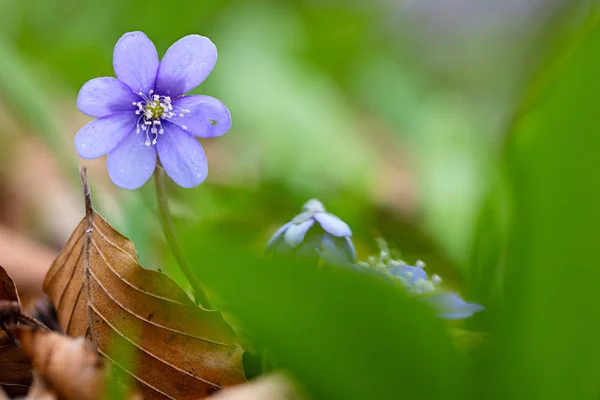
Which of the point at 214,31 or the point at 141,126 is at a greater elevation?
the point at 214,31

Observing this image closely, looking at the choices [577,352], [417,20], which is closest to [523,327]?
[577,352]

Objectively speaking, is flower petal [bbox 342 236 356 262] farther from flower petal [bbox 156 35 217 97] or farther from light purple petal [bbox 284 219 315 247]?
flower petal [bbox 156 35 217 97]

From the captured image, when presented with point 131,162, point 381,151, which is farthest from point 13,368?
point 381,151

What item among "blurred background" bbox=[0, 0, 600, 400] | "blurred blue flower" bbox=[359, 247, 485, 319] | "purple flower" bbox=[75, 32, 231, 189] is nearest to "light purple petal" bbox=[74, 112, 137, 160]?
"purple flower" bbox=[75, 32, 231, 189]

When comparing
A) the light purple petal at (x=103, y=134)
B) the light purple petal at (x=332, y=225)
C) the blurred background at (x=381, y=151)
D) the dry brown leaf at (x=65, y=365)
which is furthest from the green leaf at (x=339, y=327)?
the light purple petal at (x=103, y=134)

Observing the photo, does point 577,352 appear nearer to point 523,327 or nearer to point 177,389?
point 523,327

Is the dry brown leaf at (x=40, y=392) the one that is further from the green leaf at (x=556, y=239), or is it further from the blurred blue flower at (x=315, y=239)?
the green leaf at (x=556, y=239)

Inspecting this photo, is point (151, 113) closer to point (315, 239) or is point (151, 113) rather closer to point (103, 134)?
point (103, 134)
